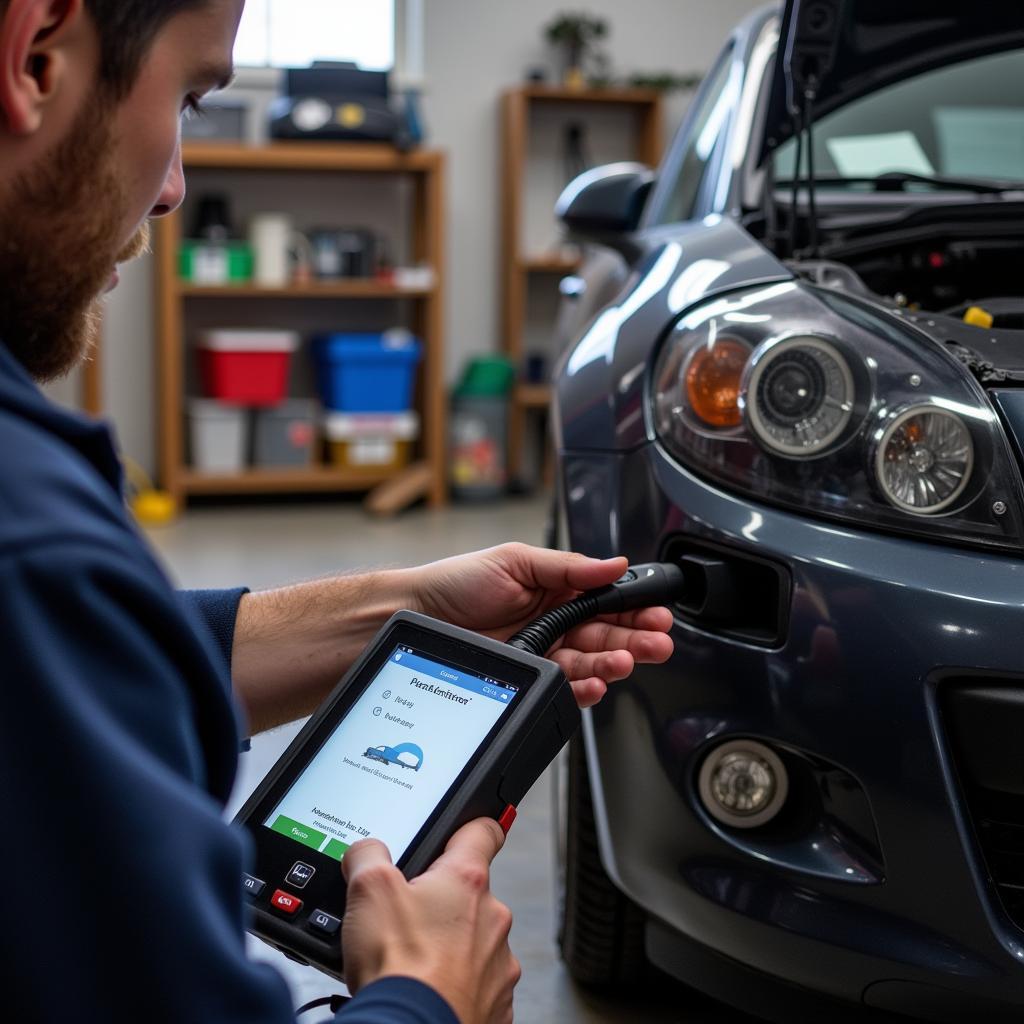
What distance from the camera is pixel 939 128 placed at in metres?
2.33

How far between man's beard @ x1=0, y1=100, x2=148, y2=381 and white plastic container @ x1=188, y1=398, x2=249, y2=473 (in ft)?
15.6

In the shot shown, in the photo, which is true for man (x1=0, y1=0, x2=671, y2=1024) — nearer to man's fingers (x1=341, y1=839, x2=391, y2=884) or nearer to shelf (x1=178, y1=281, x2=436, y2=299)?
man's fingers (x1=341, y1=839, x2=391, y2=884)

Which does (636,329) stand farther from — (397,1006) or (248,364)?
(248,364)

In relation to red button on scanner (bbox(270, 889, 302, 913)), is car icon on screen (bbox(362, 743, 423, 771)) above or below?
above

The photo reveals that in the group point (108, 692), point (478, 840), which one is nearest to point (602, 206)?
point (478, 840)

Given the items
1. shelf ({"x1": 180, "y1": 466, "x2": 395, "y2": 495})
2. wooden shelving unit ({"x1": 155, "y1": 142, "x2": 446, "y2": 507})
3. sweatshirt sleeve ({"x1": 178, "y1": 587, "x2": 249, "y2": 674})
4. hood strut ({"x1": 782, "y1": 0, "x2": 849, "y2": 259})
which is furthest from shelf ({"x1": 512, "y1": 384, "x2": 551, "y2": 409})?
sweatshirt sleeve ({"x1": 178, "y1": 587, "x2": 249, "y2": 674})

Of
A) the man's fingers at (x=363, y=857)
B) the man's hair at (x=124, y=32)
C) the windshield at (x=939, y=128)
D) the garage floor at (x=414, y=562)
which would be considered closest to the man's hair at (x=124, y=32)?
the man's hair at (x=124, y=32)

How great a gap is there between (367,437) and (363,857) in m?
4.73

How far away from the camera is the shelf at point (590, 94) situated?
19.5 feet

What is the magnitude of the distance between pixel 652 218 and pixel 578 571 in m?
1.30

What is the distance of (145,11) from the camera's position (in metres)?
0.69

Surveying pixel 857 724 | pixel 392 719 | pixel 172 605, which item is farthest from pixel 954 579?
pixel 172 605

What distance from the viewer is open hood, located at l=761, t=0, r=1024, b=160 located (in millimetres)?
1776

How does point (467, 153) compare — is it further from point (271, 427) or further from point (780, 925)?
point (780, 925)
